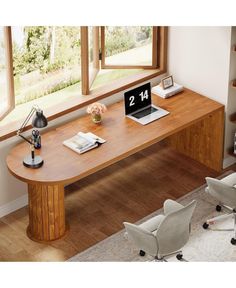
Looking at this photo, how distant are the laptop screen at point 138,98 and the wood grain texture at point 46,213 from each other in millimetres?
1219

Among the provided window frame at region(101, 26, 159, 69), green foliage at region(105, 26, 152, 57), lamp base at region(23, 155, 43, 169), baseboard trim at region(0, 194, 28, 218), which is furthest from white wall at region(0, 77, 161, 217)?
green foliage at region(105, 26, 152, 57)

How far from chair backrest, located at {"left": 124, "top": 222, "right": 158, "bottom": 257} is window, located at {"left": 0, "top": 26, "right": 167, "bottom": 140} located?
5.86 ft

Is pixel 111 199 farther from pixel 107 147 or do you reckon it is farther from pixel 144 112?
pixel 144 112

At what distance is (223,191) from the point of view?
4.54m

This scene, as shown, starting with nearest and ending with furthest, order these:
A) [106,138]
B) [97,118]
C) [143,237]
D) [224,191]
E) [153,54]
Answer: [143,237] < [224,191] < [106,138] < [97,118] < [153,54]

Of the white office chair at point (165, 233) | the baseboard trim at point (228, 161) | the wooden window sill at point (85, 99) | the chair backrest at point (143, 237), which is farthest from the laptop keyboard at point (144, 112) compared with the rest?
the chair backrest at point (143, 237)

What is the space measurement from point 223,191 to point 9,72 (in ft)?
7.27

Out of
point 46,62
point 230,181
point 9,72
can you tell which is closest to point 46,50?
point 46,62

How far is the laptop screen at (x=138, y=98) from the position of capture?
5341 millimetres

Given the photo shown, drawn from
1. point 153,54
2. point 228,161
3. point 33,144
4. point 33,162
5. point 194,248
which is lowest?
point 194,248

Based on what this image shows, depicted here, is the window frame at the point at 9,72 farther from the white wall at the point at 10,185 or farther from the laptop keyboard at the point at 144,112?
the laptop keyboard at the point at 144,112

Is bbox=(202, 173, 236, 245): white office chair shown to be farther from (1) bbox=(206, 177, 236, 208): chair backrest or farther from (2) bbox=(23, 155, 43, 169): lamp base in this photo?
(2) bbox=(23, 155, 43, 169): lamp base

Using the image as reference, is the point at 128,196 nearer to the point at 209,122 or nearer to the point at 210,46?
the point at 209,122
